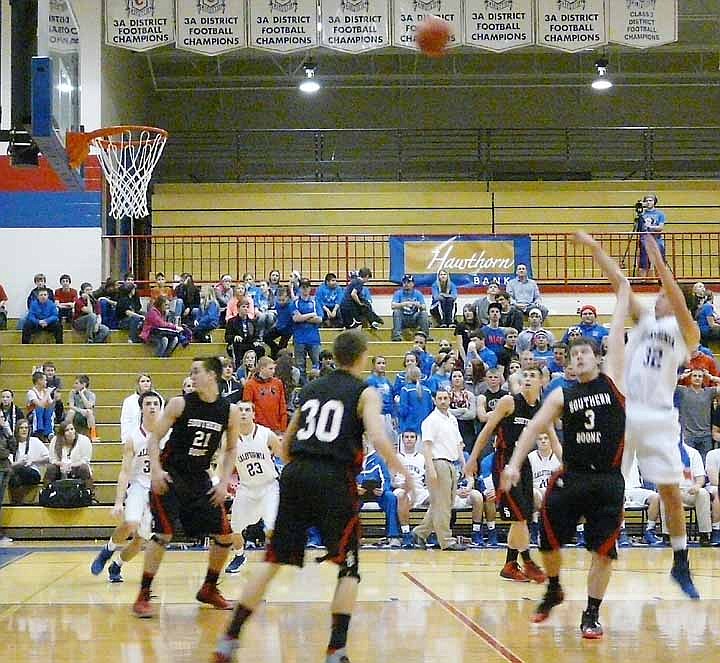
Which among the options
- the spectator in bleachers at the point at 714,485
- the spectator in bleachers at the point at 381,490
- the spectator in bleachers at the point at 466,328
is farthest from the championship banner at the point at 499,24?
the spectator in bleachers at the point at 714,485

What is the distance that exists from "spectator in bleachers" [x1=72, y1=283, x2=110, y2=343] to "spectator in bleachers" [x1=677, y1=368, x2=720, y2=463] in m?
10.3

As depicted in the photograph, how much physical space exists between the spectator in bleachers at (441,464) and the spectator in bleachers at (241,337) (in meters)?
5.19

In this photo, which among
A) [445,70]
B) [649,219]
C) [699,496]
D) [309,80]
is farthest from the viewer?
[445,70]

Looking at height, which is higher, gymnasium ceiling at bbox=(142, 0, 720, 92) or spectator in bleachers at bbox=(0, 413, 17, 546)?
gymnasium ceiling at bbox=(142, 0, 720, 92)

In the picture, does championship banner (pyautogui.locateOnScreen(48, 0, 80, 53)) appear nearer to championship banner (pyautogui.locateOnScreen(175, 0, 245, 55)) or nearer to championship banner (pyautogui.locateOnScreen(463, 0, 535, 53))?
championship banner (pyautogui.locateOnScreen(175, 0, 245, 55))

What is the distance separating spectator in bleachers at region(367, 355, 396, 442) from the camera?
52.5 ft

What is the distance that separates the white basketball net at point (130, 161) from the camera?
15895 millimetres

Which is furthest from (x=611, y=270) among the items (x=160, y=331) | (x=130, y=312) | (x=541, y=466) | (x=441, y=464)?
(x=130, y=312)

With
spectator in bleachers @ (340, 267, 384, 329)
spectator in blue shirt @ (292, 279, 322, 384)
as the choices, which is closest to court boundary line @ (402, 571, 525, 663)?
spectator in blue shirt @ (292, 279, 322, 384)

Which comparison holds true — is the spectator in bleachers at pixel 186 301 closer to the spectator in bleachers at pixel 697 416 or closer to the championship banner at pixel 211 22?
the championship banner at pixel 211 22

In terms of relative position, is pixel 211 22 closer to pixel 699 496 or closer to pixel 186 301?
pixel 186 301

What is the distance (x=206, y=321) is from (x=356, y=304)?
2681mm

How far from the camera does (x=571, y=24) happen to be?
2006cm

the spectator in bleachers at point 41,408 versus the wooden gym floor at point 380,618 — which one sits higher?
the spectator in bleachers at point 41,408
